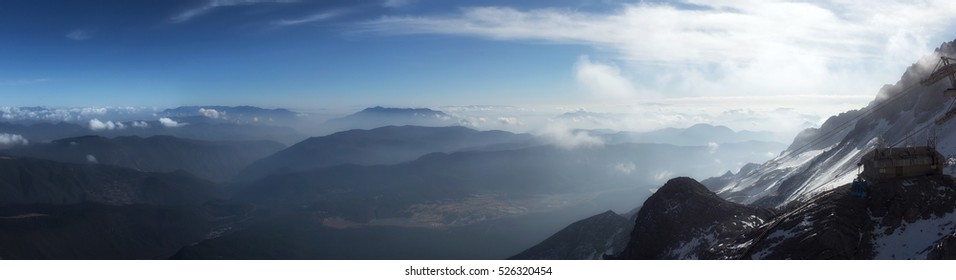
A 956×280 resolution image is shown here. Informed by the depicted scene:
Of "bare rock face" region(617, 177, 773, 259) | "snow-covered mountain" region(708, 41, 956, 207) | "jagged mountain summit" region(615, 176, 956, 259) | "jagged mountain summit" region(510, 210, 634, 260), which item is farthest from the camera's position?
"snow-covered mountain" region(708, 41, 956, 207)

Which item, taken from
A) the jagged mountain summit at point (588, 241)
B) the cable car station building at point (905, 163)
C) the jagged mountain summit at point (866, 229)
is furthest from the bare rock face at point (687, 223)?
the jagged mountain summit at point (588, 241)

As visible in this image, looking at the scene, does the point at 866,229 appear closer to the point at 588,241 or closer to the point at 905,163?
the point at 905,163

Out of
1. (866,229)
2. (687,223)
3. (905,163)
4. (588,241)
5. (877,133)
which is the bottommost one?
(588,241)

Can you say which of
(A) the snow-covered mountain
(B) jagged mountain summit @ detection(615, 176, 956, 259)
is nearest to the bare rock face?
(B) jagged mountain summit @ detection(615, 176, 956, 259)

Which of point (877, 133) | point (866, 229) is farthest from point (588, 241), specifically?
point (877, 133)

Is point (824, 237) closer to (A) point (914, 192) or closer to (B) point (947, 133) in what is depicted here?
(A) point (914, 192)

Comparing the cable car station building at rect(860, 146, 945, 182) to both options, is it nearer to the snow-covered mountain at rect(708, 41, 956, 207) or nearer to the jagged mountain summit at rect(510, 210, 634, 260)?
the jagged mountain summit at rect(510, 210, 634, 260)

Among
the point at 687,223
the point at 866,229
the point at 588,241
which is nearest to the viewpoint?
the point at 866,229

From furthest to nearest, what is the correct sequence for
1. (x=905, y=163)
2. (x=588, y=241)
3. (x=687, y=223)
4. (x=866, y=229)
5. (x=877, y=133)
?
1. (x=877, y=133)
2. (x=588, y=241)
3. (x=687, y=223)
4. (x=905, y=163)
5. (x=866, y=229)

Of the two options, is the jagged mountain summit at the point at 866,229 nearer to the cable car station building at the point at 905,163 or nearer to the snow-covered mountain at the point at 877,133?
the cable car station building at the point at 905,163

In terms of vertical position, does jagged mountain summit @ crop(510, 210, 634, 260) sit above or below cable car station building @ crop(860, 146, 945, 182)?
below

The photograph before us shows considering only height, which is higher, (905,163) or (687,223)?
(905,163)

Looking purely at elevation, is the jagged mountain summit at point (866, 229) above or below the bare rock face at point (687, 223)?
above
